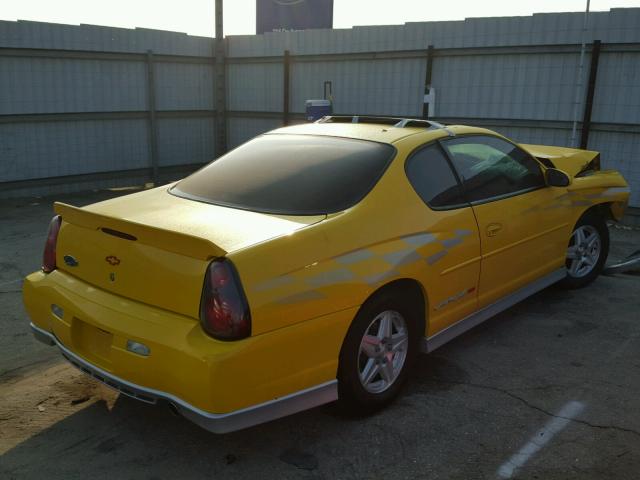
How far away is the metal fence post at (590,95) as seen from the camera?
8.30m

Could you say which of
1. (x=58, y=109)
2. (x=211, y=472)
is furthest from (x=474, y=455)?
(x=58, y=109)

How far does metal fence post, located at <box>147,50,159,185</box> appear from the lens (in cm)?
1130

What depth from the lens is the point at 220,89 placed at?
1263 cm

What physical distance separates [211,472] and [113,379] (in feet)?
2.11

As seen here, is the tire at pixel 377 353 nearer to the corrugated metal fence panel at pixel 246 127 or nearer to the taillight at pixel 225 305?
the taillight at pixel 225 305

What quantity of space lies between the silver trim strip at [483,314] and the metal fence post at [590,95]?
434cm

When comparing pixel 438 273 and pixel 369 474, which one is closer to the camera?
pixel 369 474

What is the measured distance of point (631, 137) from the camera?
837 cm

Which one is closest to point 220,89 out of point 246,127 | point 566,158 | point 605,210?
point 246,127

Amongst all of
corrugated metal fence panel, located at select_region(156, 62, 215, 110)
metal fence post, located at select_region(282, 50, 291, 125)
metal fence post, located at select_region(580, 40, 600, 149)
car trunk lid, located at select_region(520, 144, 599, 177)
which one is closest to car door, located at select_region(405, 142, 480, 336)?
car trunk lid, located at select_region(520, 144, 599, 177)

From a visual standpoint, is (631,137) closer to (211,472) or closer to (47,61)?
(211,472)

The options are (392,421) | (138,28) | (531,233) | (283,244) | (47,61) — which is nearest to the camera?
(283,244)

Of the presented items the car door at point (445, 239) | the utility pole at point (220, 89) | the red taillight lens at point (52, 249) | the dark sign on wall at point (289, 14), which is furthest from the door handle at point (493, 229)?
the dark sign on wall at point (289, 14)

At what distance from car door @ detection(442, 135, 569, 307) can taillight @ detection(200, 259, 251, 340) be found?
1876mm
